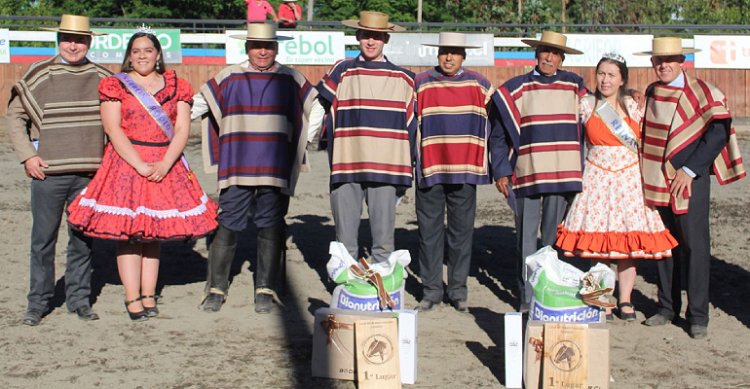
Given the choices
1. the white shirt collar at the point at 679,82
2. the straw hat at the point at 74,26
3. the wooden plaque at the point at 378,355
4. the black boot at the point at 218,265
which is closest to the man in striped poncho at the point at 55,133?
the straw hat at the point at 74,26

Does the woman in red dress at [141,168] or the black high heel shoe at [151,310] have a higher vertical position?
the woman in red dress at [141,168]

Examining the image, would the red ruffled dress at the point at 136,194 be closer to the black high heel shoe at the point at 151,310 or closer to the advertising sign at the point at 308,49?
the black high heel shoe at the point at 151,310

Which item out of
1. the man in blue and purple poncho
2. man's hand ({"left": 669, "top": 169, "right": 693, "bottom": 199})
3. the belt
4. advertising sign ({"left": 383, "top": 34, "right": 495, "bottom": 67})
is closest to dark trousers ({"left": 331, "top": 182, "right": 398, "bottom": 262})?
the man in blue and purple poncho

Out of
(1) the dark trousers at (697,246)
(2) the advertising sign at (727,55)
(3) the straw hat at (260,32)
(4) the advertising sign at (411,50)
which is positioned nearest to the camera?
(1) the dark trousers at (697,246)

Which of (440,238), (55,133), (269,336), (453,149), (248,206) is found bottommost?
(269,336)

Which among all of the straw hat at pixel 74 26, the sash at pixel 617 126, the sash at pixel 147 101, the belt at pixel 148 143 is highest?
the straw hat at pixel 74 26

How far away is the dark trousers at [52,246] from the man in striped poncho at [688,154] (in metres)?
3.52

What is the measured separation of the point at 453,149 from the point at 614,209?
3.58ft

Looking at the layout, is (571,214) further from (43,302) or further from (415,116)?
(43,302)

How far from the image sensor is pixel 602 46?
23.8 meters

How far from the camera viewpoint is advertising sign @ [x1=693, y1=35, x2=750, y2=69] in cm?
2395

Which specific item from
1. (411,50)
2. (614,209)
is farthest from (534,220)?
(411,50)

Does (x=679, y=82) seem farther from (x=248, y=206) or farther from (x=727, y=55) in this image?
(x=727, y=55)

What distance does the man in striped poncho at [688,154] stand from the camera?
21.3ft
